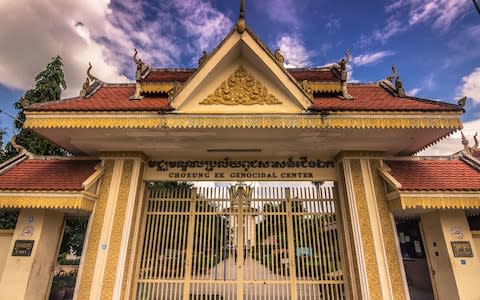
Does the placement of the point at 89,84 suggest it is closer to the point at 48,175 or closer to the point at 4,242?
the point at 48,175

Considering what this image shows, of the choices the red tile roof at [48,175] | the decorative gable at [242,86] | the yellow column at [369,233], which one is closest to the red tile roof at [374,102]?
the decorative gable at [242,86]

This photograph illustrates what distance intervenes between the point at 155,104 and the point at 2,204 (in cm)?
345

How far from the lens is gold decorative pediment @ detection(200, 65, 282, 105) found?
16.2ft

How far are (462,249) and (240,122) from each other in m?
4.77

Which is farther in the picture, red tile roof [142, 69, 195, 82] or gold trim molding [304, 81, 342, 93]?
red tile roof [142, 69, 195, 82]

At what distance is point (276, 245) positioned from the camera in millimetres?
5363

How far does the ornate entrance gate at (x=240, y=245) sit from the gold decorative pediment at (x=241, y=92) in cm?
201

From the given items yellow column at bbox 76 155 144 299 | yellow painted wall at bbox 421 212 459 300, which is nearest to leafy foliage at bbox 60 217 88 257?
yellow column at bbox 76 155 144 299

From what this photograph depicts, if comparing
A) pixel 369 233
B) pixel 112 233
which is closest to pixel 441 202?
pixel 369 233

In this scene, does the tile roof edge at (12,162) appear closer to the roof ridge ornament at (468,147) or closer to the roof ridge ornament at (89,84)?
the roof ridge ornament at (89,84)

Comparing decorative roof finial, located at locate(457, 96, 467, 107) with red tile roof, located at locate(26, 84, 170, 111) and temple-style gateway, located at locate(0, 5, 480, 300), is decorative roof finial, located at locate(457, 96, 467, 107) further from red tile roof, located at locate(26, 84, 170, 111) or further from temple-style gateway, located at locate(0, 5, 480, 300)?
red tile roof, located at locate(26, 84, 170, 111)

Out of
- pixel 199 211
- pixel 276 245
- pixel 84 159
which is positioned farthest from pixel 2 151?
pixel 276 245

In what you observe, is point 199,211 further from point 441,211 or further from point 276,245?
point 441,211

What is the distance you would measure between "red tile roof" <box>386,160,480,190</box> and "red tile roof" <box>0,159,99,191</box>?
21.6 ft
